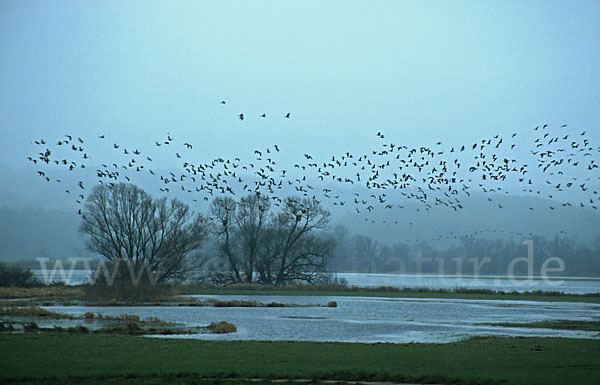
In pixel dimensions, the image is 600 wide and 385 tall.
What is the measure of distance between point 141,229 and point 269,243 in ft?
73.2

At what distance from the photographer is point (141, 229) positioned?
9000 centimetres

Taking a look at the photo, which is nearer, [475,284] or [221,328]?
[221,328]

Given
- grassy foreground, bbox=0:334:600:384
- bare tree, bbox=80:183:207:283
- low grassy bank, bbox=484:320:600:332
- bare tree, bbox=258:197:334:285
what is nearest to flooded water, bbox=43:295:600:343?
low grassy bank, bbox=484:320:600:332

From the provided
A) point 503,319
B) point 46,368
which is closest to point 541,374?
point 46,368

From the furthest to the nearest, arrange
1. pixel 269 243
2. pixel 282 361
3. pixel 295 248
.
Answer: pixel 269 243 < pixel 295 248 < pixel 282 361

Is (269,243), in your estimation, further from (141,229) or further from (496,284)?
(496,284)

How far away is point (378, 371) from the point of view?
869 inches

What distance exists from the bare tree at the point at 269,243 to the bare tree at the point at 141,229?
10841mm

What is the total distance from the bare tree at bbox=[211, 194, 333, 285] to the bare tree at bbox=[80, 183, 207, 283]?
10841 mm

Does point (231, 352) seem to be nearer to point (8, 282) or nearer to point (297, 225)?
point (8, 282)

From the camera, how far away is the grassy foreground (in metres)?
20.9

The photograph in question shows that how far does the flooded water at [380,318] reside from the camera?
122 ft

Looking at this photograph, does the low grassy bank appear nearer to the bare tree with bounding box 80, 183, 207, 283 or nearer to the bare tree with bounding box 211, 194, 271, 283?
the bare tree with bounding box 80, 183, 207, 283

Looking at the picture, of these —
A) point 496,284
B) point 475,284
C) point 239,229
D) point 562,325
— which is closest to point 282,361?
point 562,325
